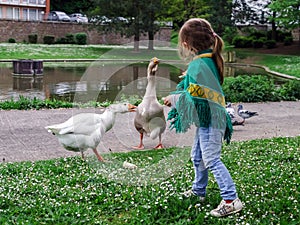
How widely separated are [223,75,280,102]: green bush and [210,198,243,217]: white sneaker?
8.98 metres

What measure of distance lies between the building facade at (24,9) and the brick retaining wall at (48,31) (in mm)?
9000

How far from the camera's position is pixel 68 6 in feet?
204

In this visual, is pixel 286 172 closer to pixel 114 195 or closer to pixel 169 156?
pixel 169 156

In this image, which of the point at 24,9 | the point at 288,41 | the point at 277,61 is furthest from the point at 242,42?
the point at 24,9

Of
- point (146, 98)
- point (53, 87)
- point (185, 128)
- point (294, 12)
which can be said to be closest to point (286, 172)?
point (185, 128)

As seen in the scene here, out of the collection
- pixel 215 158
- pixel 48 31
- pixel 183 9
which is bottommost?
pixel 215 158

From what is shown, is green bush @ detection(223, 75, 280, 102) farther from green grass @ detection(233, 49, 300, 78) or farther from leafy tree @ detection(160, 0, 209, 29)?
leafy tree @ detection(160, 0, 209, 29)

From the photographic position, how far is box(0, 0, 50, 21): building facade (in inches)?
2200

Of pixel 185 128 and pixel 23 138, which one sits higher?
pixel 185 128

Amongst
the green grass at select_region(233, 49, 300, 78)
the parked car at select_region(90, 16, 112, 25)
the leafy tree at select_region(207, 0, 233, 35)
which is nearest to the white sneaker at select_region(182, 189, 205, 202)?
the green grass at select_region(233, 49, 300, 78)

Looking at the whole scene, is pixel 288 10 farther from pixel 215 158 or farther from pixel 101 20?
pixel 215 158

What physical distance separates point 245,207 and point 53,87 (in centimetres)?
1456

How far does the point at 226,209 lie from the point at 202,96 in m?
1.00

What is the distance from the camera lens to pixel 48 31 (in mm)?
47781
